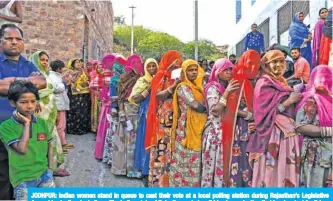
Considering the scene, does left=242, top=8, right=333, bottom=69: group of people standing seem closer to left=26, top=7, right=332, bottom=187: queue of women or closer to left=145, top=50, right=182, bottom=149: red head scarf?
left=145, top=50, right=182, bottom=149: red head scarf

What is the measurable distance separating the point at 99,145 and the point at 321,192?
3.56 metres

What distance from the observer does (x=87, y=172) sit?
5273 millimetres

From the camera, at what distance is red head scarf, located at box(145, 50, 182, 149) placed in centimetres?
439

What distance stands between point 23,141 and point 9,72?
50 cm

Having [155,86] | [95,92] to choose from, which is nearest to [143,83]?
[155,86]

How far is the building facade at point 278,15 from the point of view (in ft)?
28.9

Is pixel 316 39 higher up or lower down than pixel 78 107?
higher up

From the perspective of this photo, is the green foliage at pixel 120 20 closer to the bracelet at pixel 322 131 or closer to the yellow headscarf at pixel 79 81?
the yellow headscarf at pixel 79 81

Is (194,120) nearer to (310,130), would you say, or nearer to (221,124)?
(221,124)

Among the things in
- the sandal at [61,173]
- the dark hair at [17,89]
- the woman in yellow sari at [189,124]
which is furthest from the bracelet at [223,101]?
the sandal at [61,173]

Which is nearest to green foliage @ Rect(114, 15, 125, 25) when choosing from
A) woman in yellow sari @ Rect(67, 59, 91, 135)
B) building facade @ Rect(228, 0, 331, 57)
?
building facade @ Rect(228, 0, 331, 57)

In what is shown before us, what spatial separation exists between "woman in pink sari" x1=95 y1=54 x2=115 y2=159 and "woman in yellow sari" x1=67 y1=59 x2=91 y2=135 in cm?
93

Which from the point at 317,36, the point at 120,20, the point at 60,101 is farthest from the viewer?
the point at 120,20

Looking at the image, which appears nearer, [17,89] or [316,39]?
[17,89]
